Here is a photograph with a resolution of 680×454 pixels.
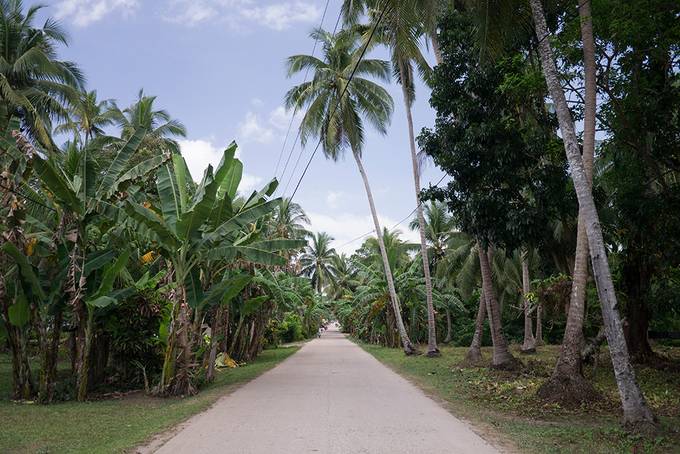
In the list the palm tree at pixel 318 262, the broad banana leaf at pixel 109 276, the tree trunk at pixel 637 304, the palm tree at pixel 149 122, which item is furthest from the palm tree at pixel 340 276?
the broad banana leaf at pixel 109 276

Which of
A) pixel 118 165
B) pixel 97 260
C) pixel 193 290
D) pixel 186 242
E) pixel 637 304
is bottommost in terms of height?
pixel 637 304

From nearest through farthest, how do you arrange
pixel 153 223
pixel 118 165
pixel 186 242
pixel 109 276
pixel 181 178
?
1. pixel 109 276
2. pixel 153 223
3. pixel 186 242
4. pixel 118 165
5. pixel 181 178

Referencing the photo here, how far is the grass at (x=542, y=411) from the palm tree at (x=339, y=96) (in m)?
9.65

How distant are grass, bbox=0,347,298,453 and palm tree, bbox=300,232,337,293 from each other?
140 ft

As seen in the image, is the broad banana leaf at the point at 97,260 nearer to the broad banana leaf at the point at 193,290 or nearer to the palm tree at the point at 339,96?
the broad banana leaf at the point at 193,290

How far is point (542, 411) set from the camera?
8547mm

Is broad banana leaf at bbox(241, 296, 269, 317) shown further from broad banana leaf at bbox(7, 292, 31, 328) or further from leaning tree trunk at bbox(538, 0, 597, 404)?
leaning tree trunk at bbox(538, 0, 597, 404)

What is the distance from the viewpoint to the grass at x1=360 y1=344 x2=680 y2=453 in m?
6.29

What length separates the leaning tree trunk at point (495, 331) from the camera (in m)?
14.8

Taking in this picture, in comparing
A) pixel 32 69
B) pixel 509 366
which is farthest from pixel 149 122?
pixel 509 366

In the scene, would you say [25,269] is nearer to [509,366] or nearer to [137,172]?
[137,172]

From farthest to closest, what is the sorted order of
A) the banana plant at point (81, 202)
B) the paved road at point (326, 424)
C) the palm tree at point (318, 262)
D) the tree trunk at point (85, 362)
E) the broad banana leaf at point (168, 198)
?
the palm tree at point (318, 262) < the broad banana leaf at point (168, 198) < the tree trunk at point (85, 362) < the banana plant at point (81, 202) < the paved road at point (326, 424)

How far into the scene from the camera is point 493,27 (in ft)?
32.6

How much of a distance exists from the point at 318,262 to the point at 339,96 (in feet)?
112
